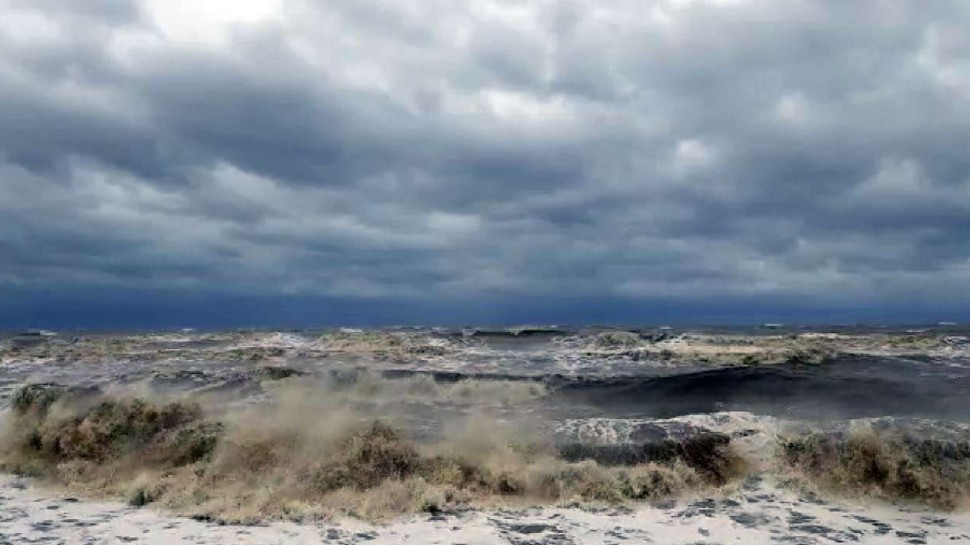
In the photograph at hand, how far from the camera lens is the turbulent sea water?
880 cm

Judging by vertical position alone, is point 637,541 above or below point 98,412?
below

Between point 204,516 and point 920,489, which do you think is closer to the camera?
point 204,516

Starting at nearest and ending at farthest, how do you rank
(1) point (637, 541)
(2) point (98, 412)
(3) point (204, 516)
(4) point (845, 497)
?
1. (1) point (637, 541)
2. (3) point (204, 516)
3. (4) point (845, 497)
4. (2) point (98, 412)

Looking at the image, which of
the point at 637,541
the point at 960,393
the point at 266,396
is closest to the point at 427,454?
the point at 637,541

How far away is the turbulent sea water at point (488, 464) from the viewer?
880 cm

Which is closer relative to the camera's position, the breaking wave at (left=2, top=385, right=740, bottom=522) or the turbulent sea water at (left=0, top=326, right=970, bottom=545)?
the turbulent sea water at (left=0, top=326, right=970, bottom=545)

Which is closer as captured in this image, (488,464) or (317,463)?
(488,464)

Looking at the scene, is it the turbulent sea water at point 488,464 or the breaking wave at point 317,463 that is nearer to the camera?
the turbulent sea water at point 488,464

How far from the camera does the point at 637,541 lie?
826cm

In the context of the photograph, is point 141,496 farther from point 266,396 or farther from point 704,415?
point 704,415

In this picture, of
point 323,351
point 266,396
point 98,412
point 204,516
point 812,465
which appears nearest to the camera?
point 204,516

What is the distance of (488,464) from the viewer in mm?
10719

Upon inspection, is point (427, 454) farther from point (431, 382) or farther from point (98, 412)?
point (431, 382)

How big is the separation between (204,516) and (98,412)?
617cm
